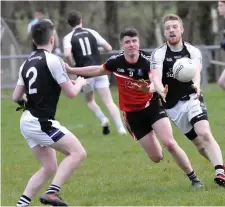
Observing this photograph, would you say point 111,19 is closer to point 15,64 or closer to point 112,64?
point 15,64

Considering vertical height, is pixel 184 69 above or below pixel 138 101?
above

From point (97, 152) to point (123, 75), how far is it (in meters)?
3.42

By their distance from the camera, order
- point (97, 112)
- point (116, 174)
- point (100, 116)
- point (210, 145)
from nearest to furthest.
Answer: point (210, 145), point (116, 174), point (100, 116), point (97, 112)

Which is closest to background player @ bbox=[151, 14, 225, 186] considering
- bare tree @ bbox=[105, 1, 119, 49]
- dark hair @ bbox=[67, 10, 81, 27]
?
dark hair @ bbox=[67, 10, 81, 27]

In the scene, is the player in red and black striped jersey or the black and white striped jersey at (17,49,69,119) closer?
the black and white striped jersey at (17,49,69,119)

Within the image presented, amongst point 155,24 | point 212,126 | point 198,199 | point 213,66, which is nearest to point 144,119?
point 198,199

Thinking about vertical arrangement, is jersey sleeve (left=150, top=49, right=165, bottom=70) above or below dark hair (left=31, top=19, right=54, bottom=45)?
below

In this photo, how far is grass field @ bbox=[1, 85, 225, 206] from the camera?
28.4 feet

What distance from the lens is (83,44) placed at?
15.2 meters

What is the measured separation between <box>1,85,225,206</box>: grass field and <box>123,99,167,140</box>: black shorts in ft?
2.20

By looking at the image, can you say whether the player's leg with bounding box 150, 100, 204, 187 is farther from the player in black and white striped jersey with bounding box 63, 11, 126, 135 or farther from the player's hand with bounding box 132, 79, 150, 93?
the player in black and white striped jersey with bounding box 63, 11, 126, 135

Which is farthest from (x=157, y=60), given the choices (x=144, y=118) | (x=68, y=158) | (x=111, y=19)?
(x=111, y=19)

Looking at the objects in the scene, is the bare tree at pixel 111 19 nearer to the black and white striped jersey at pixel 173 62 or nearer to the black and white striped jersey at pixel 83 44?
the black and white striped jersey at pixel 83 44

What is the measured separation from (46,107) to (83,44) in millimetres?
7273
